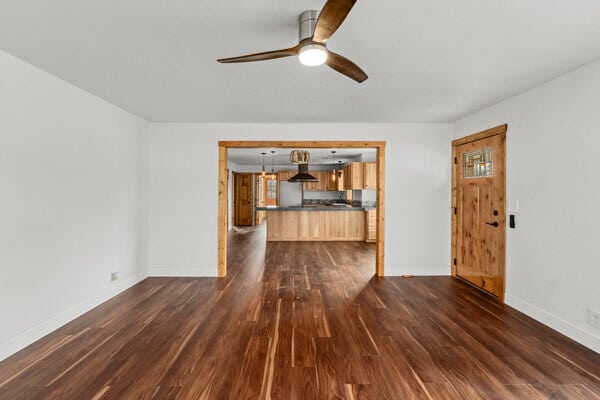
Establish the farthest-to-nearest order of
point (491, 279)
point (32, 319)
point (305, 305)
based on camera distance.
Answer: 1. point (491, 279)
2. point (305, 305)
3. point (32, 319)

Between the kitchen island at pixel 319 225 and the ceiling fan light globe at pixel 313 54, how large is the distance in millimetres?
6051

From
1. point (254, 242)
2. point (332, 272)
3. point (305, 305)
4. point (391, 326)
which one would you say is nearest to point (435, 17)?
point (391, 326)

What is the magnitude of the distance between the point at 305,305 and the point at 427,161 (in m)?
2.93

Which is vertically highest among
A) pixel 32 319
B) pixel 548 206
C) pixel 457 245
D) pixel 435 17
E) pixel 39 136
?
pixel 435 17

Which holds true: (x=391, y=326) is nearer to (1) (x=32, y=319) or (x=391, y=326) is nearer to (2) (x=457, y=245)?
(2) (x=457, y=245)

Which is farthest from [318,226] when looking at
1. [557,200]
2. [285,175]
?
[557,200]

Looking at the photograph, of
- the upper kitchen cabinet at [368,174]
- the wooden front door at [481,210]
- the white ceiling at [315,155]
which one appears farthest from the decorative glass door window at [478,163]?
the upper kitchen cabinet at [368,174]

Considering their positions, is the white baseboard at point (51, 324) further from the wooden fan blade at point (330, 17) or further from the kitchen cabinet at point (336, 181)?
the kitchen cabinet at point (336, 181)

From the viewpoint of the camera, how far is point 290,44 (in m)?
2.18

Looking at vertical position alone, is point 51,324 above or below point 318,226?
below

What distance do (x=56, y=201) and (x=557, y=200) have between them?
481 centimetres

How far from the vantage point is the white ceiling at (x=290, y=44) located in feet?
5.76

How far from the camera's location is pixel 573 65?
8.21ft

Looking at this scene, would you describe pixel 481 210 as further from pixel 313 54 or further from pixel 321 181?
pixel 321 181
